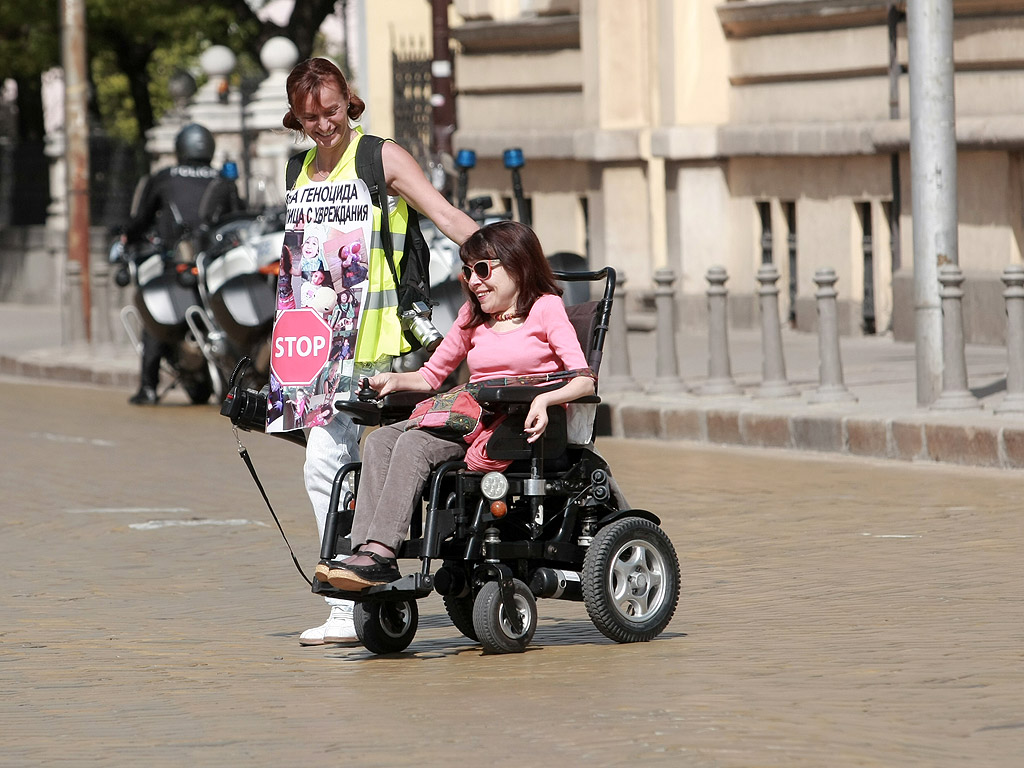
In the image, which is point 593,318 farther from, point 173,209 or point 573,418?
point 173,209

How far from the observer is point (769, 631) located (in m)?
7.10

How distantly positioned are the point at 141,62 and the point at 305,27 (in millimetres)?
5594

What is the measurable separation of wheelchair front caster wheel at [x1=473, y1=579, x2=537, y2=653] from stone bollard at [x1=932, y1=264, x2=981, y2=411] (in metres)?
6.31

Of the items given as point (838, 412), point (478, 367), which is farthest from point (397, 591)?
point (838, 412)

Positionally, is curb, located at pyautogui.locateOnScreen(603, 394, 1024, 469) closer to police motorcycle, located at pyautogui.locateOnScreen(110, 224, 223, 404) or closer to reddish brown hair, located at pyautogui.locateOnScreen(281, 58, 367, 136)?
police motorcycle, located at pyautogui.locateOnScreen(110, 224, 223, 404)

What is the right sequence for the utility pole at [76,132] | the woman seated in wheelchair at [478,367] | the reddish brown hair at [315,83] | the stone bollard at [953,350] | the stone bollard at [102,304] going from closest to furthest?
the woman seated in wheelchair at [478,367]
the reddish brown hair at [315,83]
the stone bollard at [953,350]
the stone bollard at [102,304]
the utility pole at [76,132]

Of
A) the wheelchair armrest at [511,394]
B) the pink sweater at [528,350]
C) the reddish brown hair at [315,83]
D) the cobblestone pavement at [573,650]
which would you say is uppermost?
the reddish brown hair at [315,83]

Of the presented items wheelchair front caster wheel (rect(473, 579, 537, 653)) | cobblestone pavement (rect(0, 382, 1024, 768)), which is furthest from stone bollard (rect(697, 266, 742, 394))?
wheelchair front caster wheel (rect(473, 579, 537, 653))

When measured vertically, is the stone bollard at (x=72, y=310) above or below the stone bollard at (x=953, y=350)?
above

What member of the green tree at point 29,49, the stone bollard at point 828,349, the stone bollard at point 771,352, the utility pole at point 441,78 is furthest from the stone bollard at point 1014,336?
the green tree at point 29,49

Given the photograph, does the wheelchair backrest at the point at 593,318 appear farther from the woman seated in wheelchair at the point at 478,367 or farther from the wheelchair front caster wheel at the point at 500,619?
the wheelchair front caster wheel at the point at 500,619

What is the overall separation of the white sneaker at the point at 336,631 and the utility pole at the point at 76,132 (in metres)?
16.2

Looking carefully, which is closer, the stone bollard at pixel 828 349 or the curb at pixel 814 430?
the curb at pixel 814 430

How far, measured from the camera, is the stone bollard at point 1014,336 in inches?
484
